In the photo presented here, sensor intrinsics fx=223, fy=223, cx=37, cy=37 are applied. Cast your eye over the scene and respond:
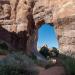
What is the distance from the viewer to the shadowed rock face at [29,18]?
19188 millimetres

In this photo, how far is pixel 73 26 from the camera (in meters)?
18.0

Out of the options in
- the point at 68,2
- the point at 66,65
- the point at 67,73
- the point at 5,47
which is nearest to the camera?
the point at 67,73

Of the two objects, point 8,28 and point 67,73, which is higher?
point 8,28

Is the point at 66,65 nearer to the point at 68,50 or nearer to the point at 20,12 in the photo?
the point at 68,50

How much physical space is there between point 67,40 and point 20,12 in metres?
9.68

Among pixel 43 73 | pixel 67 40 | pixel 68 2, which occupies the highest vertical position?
pixel 68 2

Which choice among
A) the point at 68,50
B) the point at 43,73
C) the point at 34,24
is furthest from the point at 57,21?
the point at 43,73

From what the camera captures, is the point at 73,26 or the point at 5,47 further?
the point at 5,47

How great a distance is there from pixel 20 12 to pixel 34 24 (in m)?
2.21

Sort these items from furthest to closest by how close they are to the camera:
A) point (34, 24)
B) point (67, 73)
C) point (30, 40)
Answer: point (30, 40) < point (34, 24) < point (67, 73)

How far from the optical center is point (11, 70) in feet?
32.3

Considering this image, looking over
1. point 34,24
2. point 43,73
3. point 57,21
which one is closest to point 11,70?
point 43,73

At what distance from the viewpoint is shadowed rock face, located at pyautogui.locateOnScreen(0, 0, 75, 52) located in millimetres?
19188

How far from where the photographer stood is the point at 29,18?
2584cm
